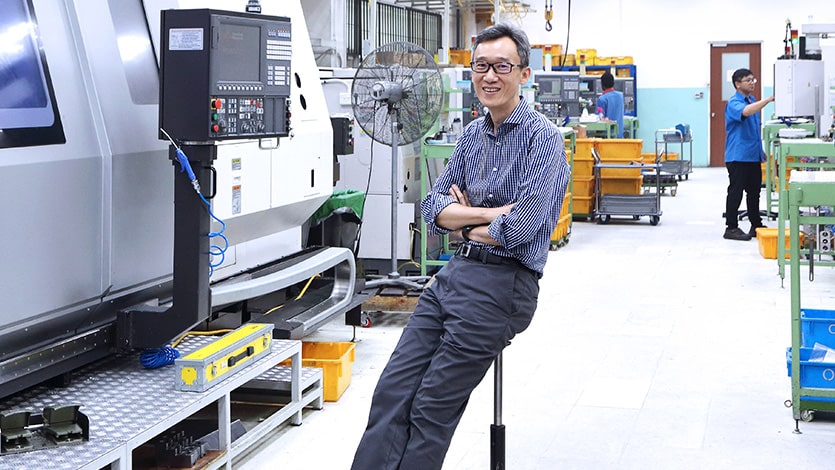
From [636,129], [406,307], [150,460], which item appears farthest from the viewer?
[636,129]

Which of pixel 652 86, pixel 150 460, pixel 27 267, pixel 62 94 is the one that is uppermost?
pixel 652 86

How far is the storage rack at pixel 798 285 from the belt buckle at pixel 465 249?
1785 millimetres

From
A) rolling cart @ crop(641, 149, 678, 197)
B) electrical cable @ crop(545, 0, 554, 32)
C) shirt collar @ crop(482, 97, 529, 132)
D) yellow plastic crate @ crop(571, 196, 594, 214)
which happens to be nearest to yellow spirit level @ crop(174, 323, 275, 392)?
shirt collar @ crop(482, 97, 529, 132)

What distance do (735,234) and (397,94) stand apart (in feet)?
15.8

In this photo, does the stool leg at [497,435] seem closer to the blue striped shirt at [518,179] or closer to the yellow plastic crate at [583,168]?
the blue striped shirt at [518,179]

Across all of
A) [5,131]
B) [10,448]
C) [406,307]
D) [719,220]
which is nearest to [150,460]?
[10,448]

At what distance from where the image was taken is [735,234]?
954cm

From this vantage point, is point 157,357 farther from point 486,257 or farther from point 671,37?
point 671,37

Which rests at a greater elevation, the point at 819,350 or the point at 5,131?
the point at 5,131

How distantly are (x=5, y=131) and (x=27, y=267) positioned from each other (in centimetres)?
41

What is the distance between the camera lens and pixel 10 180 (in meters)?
2.93

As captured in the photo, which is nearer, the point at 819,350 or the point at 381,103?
the point at 819,350

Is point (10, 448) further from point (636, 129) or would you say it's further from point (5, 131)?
point (636, 129)

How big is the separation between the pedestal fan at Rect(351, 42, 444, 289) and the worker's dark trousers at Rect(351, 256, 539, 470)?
3205 millimetres
